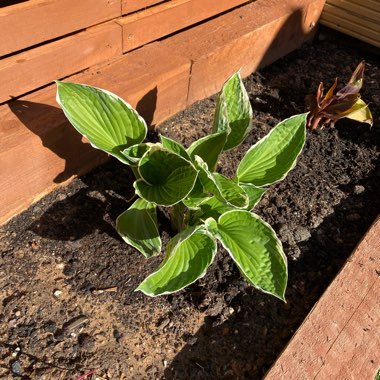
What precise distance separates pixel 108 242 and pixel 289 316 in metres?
0.66

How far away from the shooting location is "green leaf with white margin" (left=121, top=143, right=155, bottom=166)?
1.48 m

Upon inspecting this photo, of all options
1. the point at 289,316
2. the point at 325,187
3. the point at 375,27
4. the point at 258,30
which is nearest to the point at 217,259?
the point at 289,316

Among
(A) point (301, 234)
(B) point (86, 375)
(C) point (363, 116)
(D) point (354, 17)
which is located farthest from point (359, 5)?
(B) point (86, 375)

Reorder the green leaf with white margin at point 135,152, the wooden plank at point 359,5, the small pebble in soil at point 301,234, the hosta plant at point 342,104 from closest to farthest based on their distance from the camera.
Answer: the green leaf with white margin at point 135,152
the small pebble in soil at point 301,234
the hosta plant at point 342,104
the wooden plank at point 359,5

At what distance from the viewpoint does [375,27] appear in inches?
111

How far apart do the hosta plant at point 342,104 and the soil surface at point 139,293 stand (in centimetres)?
23

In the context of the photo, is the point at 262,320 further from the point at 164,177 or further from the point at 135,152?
the point at 135,152

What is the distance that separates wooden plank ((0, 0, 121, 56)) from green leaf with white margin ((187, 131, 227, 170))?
643mm

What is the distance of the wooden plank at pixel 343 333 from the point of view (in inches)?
56.7

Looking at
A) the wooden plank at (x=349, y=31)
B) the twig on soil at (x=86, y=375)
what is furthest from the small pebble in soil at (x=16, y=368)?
the wooden plank at (x=349, y=31)

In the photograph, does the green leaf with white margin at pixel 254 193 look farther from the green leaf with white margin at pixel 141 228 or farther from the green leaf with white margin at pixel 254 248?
the green leaf with white margin at pixel 141 228

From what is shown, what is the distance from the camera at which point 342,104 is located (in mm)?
2178

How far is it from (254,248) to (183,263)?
0.21 m

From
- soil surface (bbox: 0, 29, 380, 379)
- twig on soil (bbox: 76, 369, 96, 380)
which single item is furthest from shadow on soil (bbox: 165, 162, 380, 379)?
twig on soil (bbox: 76, 369, 96, 380)
